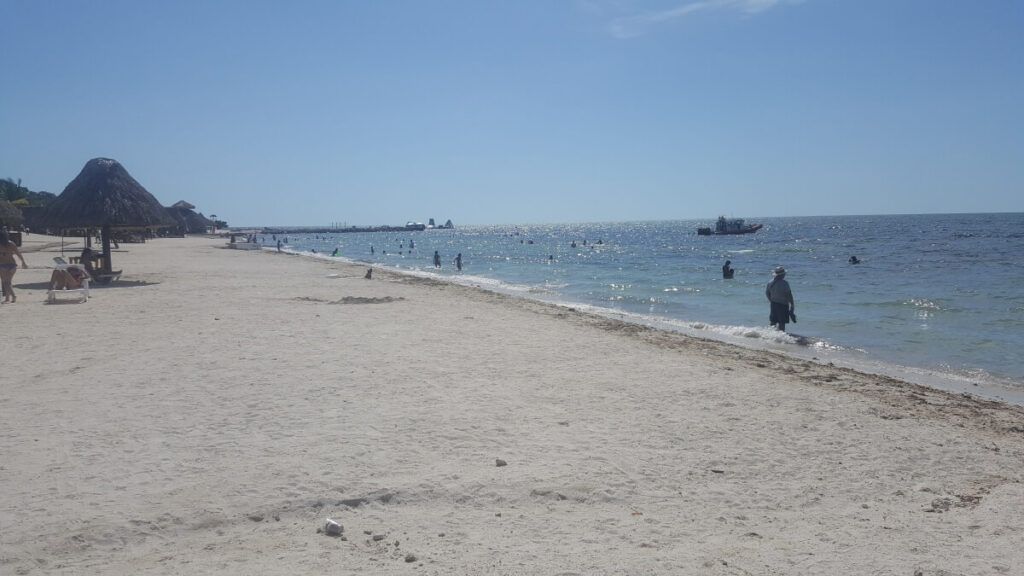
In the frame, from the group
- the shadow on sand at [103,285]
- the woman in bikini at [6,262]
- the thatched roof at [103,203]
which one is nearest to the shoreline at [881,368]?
the woman in bikini at [6,262]

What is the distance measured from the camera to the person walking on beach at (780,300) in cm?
1338

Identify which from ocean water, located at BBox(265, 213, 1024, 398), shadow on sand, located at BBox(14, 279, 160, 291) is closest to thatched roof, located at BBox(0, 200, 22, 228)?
shadow on sand, located at BBox(14, 279, 160, 291)

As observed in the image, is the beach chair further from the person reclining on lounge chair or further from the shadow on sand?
the shadow on sand

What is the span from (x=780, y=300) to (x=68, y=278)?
1481 centimetres

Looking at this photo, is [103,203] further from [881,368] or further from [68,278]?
[881,368]

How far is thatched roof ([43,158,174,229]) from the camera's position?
1930 cm

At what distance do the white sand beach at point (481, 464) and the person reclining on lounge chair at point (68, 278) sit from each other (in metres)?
5.63

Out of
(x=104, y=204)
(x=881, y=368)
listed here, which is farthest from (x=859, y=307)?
(x=104, y=204)

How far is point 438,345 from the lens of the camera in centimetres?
1047

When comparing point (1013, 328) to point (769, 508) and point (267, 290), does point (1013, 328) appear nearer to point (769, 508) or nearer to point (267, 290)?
point (769, 508)

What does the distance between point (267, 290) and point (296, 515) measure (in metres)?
15.6

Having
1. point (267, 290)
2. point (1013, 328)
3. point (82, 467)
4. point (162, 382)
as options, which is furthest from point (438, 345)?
point (1013, 328)

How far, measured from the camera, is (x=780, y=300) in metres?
13.6

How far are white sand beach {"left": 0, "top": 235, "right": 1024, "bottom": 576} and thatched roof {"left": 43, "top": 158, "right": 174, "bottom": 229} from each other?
10528 mm
